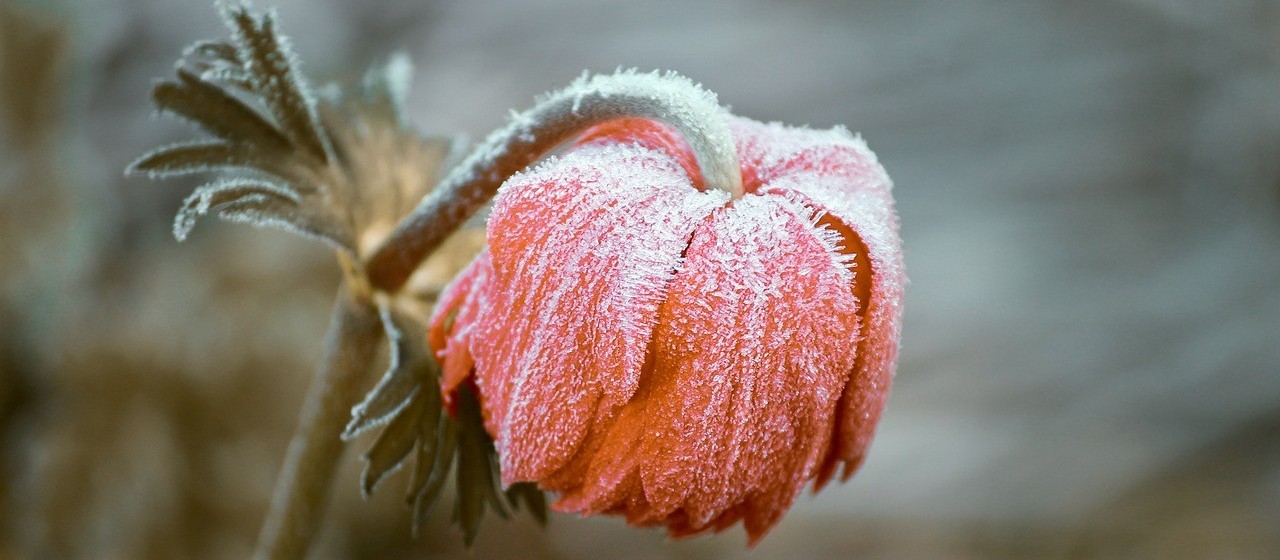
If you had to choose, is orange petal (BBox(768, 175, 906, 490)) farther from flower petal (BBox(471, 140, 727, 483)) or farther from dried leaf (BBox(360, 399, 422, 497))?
dried leaf (BBox(360, 399, 422, 497))

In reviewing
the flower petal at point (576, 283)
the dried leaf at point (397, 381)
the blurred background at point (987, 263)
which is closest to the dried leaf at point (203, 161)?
the dried leaf at point (397, 381)

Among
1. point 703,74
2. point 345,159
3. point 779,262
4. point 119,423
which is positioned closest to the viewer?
point 779,262

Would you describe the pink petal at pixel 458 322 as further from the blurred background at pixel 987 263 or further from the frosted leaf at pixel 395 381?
the blurred background at pixel 987 263

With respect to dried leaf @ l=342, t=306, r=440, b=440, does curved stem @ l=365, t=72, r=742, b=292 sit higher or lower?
higher

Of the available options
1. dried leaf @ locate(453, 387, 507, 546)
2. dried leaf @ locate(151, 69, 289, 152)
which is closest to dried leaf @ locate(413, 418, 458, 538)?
dried leaf @ locate(453, 387, 507, 546)

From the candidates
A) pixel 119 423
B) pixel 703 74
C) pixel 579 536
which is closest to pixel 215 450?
pixel 119 423

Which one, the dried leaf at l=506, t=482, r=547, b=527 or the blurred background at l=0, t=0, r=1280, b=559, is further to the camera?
the blurred background at l=0, t=0, r=1280, b=559

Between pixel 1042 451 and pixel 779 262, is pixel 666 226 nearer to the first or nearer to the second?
pixel 779 262
